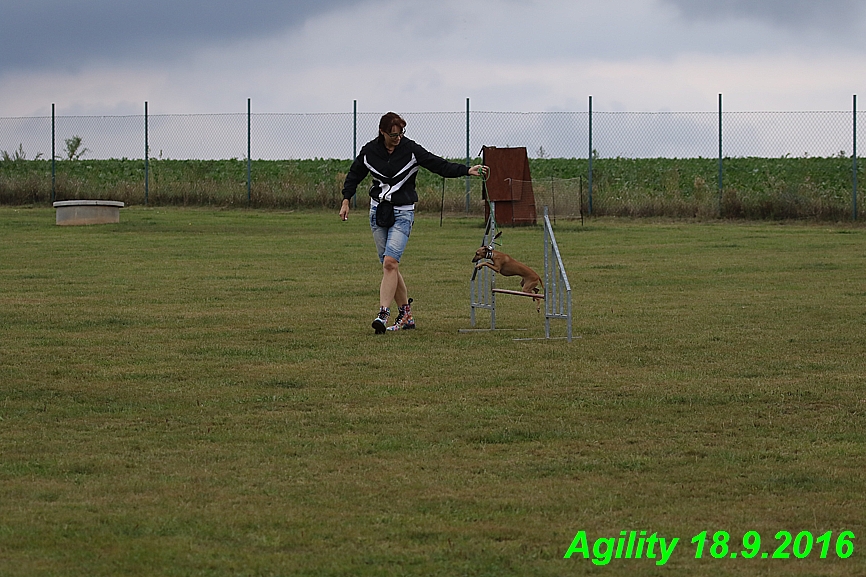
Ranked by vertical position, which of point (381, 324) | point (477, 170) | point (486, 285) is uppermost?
point (477, 170)

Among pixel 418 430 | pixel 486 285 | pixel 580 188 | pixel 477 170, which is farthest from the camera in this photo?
pixel 580 188

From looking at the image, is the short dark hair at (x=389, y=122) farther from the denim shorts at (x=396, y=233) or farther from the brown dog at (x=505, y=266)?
the brown dog at (x=505, y=266)

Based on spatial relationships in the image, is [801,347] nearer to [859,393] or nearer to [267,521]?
[859,393]

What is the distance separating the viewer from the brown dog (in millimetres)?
11008

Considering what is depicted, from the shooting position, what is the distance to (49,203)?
32.6 m

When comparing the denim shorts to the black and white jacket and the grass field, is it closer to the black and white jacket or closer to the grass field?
the black and white jacket

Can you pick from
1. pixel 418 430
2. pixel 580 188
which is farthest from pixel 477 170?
pixel 580 188

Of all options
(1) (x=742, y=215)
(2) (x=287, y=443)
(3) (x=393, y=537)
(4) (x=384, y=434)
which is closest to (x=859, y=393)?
(4) (x=384, y=434)

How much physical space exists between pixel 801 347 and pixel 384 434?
14.1 ft

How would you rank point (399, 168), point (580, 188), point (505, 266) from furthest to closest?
1. point (580, 188)
2. point (505, 266)
3. point (399, 168)

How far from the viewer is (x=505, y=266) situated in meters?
11.1

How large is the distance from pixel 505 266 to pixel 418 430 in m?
4.54

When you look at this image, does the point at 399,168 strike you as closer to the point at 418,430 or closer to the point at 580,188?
the point at 418,430

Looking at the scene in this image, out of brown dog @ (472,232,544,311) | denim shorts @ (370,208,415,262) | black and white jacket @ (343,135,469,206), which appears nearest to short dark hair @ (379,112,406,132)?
black and white jacket @ (343,135,469,206)
